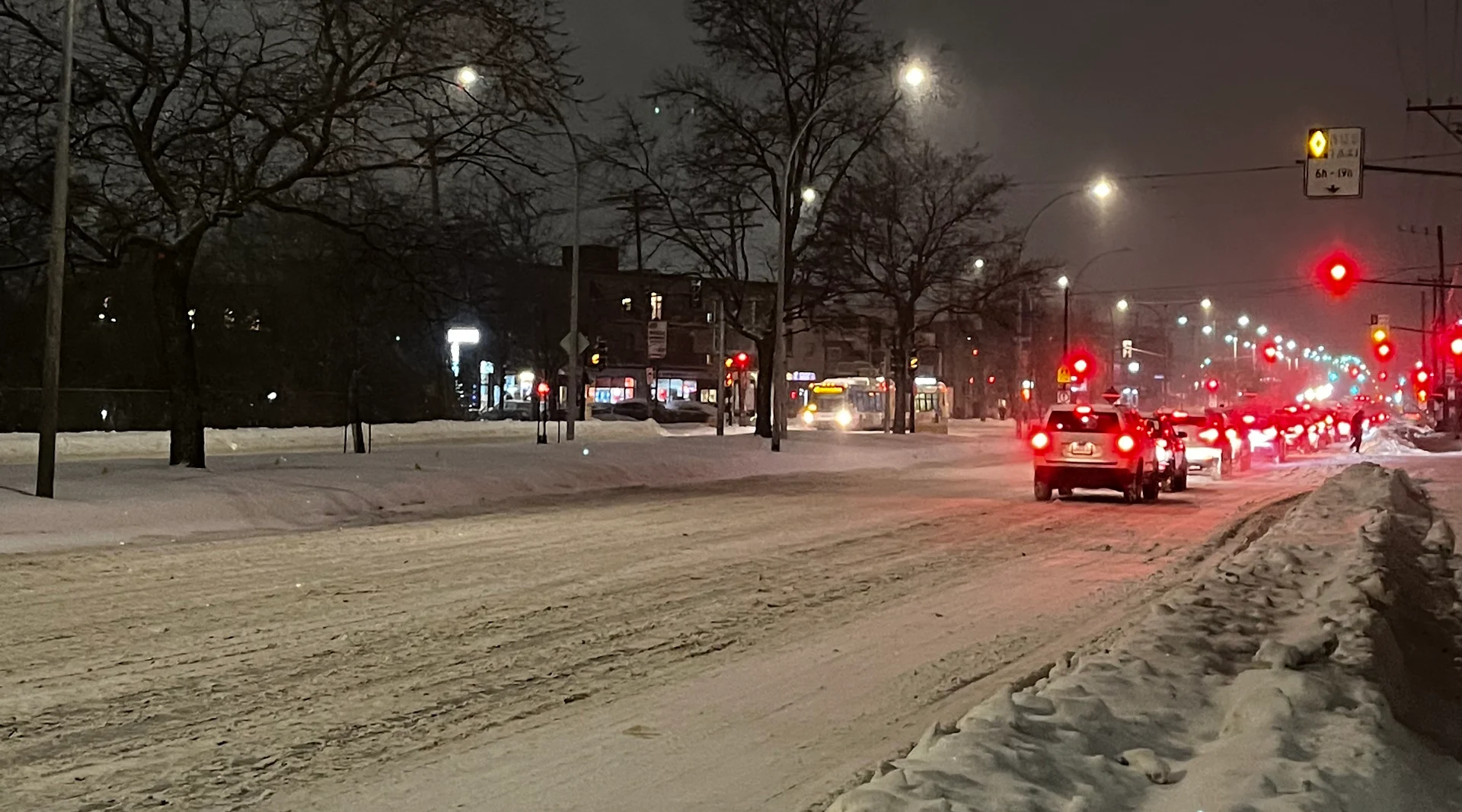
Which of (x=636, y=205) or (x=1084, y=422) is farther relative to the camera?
(x=636, y=205)

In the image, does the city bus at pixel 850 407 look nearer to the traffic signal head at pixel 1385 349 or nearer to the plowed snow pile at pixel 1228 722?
the traffic signal head at pixel 1385 349

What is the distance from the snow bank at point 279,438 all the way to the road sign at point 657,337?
12.0 feet

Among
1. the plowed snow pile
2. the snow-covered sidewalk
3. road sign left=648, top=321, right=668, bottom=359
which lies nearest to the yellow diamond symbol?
the plowed snow pile

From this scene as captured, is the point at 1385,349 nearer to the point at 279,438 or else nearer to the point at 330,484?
the point at 330,484

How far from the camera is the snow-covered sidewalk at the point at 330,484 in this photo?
717 inches

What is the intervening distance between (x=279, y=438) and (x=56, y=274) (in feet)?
92.4

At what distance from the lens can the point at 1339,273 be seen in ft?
97.2

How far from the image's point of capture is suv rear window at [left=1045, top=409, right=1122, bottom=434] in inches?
1002

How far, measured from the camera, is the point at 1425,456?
47.4 metres

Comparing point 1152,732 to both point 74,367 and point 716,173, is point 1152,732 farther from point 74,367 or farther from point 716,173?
point 74,367

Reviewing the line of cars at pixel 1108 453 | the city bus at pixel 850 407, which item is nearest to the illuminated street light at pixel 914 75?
the line of cars at pixel 1108 453

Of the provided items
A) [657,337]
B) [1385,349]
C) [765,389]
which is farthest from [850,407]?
[1385,349]

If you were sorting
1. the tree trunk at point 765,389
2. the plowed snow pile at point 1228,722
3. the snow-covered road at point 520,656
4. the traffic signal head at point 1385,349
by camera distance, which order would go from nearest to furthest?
the plowed snow pile at point 1228,722 < the snow-covered road at point 520,656 < the traffic signal head at point 1385,349 < the tree trunk at point 765,389

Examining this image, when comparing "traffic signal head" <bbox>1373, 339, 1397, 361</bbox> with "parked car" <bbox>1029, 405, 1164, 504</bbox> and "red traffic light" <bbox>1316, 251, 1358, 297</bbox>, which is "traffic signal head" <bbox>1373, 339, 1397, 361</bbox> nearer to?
"red traffic light" <bbox>1316, 251, 1358, 297</bbox>
